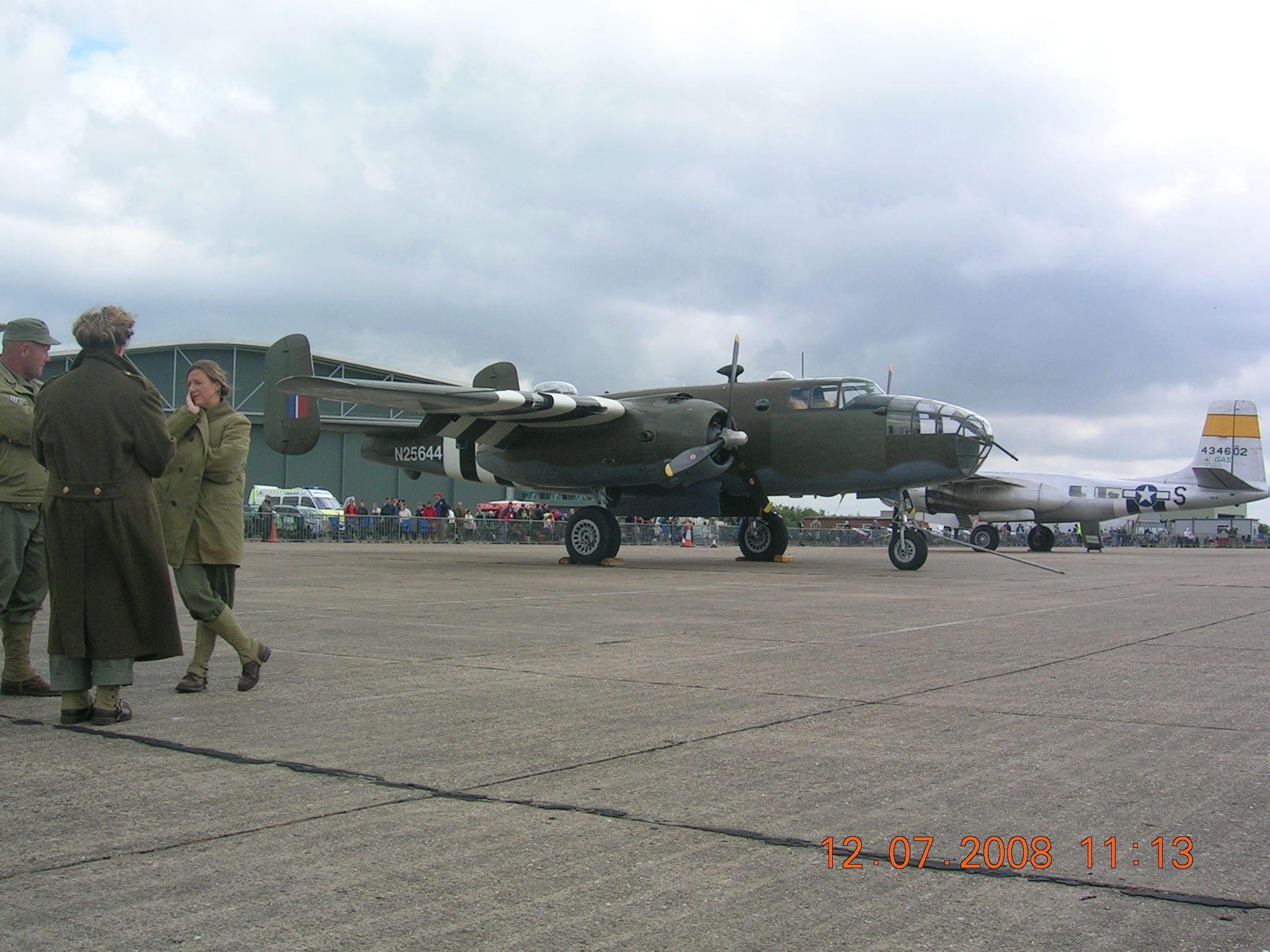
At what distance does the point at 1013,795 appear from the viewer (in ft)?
12.4

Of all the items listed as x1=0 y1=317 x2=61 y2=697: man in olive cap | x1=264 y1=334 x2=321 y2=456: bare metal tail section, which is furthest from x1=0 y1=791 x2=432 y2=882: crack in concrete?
x1=264 y1=334 x2=321 y2=456: bare metal tail section

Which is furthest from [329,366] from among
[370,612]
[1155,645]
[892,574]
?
[1155,645]

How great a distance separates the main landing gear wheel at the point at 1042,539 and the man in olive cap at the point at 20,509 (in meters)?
39.4

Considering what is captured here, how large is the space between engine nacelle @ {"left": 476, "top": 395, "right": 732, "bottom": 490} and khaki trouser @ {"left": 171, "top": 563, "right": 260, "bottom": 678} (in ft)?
45.2

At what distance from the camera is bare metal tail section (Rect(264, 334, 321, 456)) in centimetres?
2325

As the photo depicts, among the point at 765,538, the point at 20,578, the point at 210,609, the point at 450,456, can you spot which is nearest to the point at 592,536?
the point at 765,538

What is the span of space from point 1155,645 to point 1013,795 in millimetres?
5181

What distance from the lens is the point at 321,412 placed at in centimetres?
5056

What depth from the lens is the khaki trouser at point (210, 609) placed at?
5695 mm

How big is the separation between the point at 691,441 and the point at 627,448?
136 centimetres

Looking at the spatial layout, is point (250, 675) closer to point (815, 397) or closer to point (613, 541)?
point (613, 541)

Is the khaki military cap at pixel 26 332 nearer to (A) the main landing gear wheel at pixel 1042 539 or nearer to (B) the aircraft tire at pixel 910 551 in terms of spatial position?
(B) the aircraft tire at pixel 910 551

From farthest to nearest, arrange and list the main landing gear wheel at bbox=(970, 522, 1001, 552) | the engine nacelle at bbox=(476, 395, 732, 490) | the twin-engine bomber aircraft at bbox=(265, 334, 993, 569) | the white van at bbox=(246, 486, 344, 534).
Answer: the white van at bbox=(246, 486, 344, 534)
the main landing gear wheel at bbox=(970, 522, 1001, 552)
the engine nacelle at bbox=(476, 395, 732, 490)
the twin-engine bomber aircraft at bbox=(265, 334, 993, 569)

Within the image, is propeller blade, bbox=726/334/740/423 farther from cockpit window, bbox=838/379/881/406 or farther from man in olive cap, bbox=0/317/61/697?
man in olive cap, bbox=0/317/61/697
